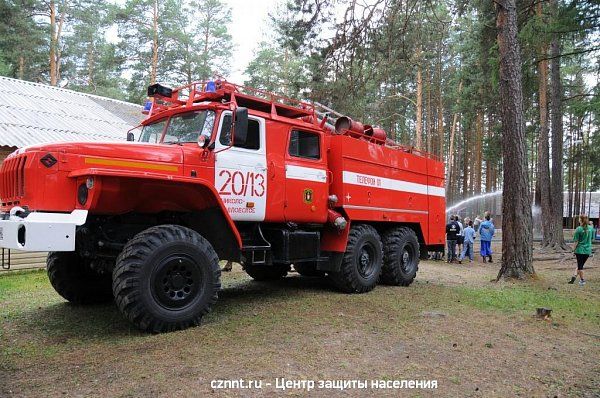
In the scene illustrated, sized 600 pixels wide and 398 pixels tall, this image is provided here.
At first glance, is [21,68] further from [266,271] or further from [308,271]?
[308,271]

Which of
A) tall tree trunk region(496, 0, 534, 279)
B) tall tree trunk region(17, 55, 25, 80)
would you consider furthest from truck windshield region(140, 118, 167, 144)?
tall tree trunk region(17, 55, 25, 80)

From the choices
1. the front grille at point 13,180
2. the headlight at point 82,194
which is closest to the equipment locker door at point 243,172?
the headlight at point 82,194

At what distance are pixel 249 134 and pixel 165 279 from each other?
250cm

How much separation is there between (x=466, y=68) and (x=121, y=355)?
25.3 m

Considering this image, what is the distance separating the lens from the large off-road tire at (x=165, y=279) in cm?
509

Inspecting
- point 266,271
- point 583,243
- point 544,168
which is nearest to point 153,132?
point 266,271

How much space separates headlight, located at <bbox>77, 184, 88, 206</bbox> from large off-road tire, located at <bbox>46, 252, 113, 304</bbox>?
1606mm

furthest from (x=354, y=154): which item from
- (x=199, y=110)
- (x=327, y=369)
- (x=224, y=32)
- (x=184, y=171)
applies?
(x=224, y=32)

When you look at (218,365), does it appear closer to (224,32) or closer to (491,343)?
(491,343)

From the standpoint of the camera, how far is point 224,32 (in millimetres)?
Answer: 30922

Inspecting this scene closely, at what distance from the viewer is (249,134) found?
267 inches

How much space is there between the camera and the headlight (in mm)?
5125

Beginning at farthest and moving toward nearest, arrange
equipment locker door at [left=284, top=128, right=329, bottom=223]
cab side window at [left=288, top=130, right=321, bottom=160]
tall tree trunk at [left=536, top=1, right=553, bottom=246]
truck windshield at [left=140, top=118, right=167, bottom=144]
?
tall tree trunk at [left=536, top=1, right=553, bottom=246], cab side window at [left=288, top=130, right=321, bottom=160], equipment locker door at [left=284, top=128, right=329, bottom=223], truck windshield at [left=140, top=118, right=167, bottom=144]

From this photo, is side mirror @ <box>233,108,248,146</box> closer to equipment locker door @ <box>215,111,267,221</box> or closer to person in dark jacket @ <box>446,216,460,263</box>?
equipment locker door @ <box>215,111,267,221</box>
